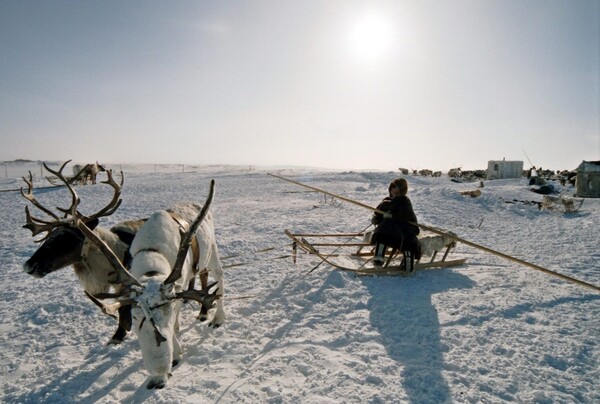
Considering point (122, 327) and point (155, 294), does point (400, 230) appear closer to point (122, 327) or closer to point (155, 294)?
point (155, 294)

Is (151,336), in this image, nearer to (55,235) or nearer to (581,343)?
(55,235)

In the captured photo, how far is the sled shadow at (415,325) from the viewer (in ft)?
11.4

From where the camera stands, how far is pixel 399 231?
21.5 feet

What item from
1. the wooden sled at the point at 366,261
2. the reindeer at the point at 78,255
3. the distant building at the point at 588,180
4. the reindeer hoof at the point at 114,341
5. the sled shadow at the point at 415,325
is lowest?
the reindeer hoof at the point at 114,341

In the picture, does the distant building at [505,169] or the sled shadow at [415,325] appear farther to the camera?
the distant building at [505,169]

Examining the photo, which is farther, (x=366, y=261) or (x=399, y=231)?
(x=366, y=261)

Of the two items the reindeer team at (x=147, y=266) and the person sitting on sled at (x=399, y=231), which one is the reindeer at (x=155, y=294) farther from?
the person sitting on sled at (x=399, y=231)

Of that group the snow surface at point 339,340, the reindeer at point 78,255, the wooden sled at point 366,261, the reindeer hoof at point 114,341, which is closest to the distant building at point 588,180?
the snow surface at point 339,340

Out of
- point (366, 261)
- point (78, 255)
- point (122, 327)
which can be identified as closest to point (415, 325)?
point (366, 261)

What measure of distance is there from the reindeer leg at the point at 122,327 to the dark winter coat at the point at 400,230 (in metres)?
4.55

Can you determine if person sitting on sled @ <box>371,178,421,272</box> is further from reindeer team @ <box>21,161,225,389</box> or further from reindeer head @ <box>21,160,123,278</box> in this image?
reindeer head @ <box>21,160,123,278</box>

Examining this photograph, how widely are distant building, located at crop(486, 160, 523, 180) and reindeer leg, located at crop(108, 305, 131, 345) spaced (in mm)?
45403

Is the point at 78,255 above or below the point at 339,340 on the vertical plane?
above

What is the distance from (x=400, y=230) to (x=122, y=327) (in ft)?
16.2
